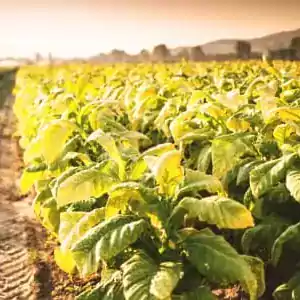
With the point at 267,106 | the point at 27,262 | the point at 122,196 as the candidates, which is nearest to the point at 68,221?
the point at 122,196

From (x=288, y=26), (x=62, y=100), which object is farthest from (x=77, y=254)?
(x=288, y=26)

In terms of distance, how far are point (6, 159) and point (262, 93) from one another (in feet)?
14.2

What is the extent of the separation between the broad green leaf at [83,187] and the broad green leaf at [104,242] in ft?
0.77

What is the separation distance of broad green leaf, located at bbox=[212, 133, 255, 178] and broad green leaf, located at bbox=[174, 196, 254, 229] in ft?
1.81

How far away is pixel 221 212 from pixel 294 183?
0.33m

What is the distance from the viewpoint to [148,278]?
5.52 feet

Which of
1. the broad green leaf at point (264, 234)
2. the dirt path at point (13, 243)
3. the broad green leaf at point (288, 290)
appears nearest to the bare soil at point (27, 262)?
the dirt path at point (13, 243)

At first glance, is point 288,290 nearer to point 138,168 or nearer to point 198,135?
point 138,168

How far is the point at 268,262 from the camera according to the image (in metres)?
2.28

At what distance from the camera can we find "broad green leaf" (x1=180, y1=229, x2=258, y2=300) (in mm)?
1680

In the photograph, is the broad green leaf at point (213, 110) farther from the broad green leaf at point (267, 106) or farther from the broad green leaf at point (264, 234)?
the broad green leaf at point (264, 234)

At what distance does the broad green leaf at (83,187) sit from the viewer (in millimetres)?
2020

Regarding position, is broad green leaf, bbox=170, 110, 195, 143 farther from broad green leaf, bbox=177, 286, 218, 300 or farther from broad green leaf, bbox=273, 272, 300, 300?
→ broad green leaf, bbox=177, 286, 218, 300

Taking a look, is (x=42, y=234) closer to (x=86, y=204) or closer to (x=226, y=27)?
(x=86, y=204)
